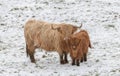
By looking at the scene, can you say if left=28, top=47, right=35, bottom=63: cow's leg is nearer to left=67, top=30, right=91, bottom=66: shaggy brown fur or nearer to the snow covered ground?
the snow covered ground

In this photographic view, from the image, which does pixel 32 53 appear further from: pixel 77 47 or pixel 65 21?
pixel 65 21

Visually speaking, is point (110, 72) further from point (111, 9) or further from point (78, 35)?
point (111, 9)

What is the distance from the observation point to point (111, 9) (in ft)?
64.4

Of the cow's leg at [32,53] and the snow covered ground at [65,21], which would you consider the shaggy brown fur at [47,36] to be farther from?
the snow covered ground at [65,21]

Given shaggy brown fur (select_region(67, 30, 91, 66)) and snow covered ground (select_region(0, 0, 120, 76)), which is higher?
shaggy brown fur (select_region(67, 30, 91, 66))

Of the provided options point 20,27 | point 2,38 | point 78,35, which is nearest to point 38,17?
point 20,27

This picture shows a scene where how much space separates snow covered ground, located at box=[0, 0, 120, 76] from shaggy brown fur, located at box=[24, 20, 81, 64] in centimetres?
45

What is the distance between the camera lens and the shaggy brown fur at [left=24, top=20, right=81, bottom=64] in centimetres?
1109

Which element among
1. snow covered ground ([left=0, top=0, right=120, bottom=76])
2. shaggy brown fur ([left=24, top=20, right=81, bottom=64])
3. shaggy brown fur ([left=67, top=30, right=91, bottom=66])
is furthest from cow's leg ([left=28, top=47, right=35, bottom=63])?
shaggy brown fur ([left=67, top=30, right=91, bottom=66])

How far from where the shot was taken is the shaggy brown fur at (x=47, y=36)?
36.4 feet

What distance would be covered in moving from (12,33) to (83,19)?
3.84 metres

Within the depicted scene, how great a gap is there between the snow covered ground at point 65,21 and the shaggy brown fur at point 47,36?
454 millimetres

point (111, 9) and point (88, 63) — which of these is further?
point (111, 9)

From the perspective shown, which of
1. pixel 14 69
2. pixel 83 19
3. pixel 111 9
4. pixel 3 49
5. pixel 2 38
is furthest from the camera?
pixel 111 9
